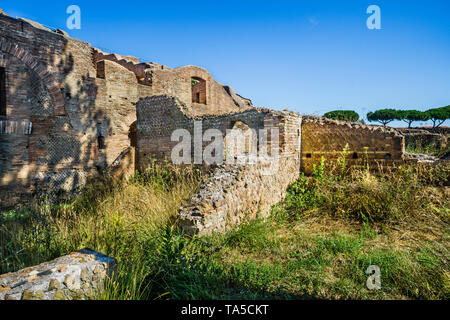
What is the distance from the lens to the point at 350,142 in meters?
7.35

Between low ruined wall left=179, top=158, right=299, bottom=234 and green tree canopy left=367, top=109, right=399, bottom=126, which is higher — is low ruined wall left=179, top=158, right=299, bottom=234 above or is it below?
below

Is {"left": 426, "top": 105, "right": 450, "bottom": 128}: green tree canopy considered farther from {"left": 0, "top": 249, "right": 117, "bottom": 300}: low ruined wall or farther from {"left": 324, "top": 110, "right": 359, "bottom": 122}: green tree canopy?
{"left": 0, "top": 249, "right": 117, "bottom": 300}: low ruined wall

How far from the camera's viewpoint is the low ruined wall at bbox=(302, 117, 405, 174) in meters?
6.80

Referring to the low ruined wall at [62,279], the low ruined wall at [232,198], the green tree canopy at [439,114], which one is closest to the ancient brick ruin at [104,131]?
the low ruined wall at [232,198]

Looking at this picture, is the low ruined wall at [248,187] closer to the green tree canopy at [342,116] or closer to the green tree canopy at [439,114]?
the green tree canopy at [342,116]

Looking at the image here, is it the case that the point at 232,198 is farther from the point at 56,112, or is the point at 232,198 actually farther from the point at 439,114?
the point at 439,114

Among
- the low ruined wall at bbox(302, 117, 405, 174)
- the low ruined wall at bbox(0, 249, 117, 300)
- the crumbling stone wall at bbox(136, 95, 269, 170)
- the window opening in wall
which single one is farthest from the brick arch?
the low ruined wall at bbox(302, 117, 405, 174)

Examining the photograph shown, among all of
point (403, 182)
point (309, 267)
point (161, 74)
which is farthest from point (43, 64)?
point (403, 182)

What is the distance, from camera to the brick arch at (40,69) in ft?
24.3

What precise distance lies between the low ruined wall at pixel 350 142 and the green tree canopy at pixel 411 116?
125 ft

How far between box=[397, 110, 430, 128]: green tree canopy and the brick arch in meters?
43.4

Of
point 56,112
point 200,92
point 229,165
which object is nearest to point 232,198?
point 229,165
